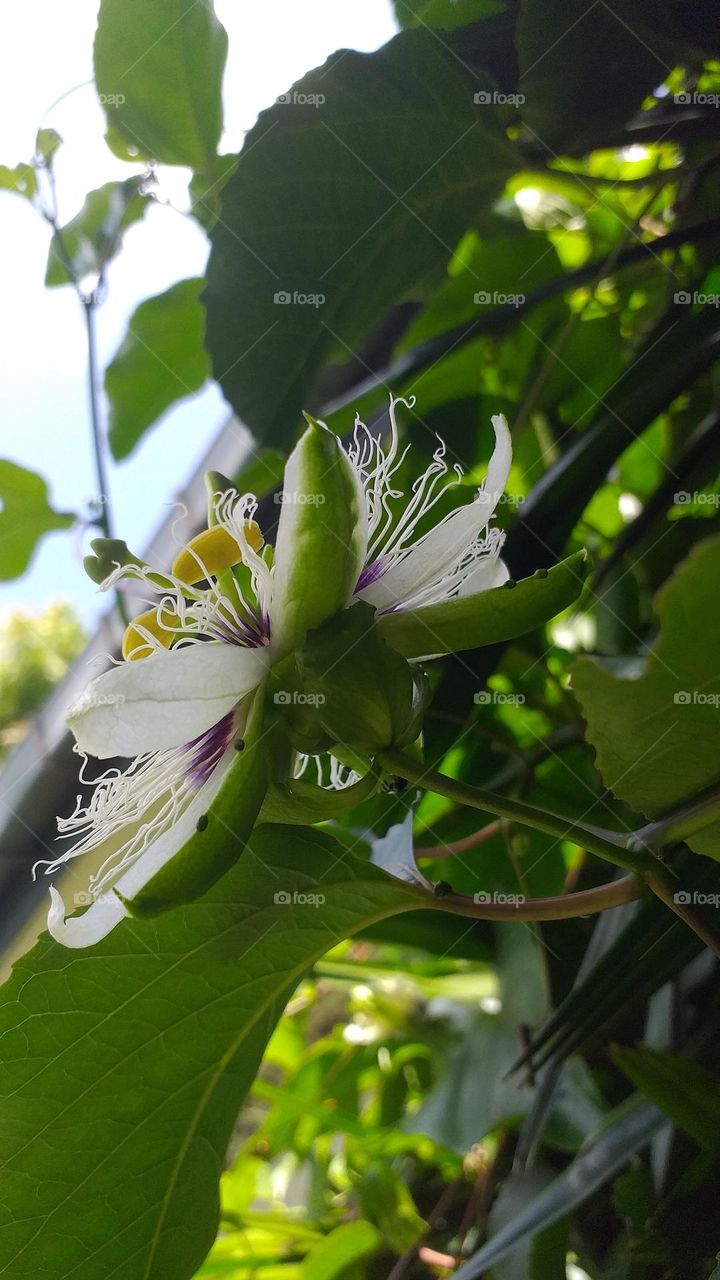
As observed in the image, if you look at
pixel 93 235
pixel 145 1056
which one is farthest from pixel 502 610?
pixel 93 235

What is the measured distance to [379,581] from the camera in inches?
12.3

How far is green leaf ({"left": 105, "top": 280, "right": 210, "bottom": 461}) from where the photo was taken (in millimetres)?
567

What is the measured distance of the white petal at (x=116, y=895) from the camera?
10.4 inches

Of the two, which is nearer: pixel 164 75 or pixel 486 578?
pixel 486 578

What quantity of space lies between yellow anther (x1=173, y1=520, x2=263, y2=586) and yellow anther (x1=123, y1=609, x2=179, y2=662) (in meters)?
0.01

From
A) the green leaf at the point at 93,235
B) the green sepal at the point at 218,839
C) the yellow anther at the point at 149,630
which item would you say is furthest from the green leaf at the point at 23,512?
the green sepal at the point at 218,839

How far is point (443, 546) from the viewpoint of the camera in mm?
312

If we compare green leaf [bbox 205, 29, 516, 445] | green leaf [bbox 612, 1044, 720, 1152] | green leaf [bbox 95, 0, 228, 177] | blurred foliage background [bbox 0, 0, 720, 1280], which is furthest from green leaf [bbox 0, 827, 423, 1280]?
green leaf [bbox 95, 0, 228, 177]

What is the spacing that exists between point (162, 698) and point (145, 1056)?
116mm

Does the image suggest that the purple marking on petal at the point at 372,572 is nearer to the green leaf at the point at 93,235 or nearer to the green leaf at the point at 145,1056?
the green leaf at the point at 145,1056

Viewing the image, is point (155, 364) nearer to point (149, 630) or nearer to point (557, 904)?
point (149, 630)

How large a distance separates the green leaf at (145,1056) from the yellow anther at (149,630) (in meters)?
0.08

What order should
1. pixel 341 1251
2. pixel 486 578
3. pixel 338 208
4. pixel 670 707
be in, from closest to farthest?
pixel 670 707 → pixel 486 578 → pixel 338 208 → pixel 341 1251

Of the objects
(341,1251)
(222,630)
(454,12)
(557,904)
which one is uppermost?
(454,12)
